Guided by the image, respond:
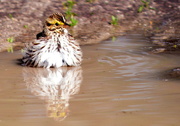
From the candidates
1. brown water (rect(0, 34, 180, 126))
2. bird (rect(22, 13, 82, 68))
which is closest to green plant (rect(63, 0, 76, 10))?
→ brown water (rect(0, 34, 180, 126))

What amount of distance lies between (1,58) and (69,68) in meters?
1.63

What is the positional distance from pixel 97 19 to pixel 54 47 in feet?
18.8

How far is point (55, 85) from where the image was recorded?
6266mm

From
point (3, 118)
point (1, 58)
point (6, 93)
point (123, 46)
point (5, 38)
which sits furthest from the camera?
point (5, 38)

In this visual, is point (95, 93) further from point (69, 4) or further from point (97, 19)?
point (69, 4)

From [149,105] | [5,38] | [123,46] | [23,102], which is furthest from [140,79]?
[5,38]

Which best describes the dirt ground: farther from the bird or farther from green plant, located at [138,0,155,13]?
the bird

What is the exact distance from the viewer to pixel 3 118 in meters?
4.65

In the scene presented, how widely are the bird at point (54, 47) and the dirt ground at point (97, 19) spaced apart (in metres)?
2.15

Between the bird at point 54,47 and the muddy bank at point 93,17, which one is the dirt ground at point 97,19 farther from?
the bird at point 54,47

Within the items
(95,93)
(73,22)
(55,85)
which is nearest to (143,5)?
(73,22)

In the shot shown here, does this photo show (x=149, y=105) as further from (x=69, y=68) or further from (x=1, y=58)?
(x=1, y=58)

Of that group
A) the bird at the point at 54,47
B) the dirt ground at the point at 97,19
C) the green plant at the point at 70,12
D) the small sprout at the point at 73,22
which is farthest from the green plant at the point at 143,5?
the bird at the point at 54,47

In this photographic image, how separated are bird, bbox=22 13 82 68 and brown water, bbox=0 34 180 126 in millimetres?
163
